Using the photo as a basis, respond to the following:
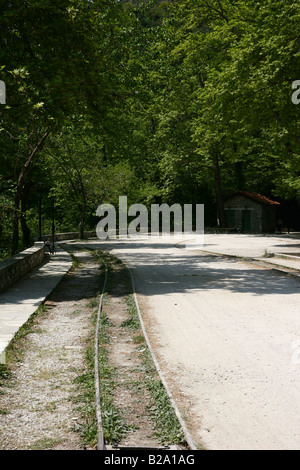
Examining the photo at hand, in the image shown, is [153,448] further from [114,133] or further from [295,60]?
[114,133]

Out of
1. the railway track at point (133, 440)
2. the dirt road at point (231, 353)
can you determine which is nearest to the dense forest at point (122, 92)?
the railway track at point (133, 440)

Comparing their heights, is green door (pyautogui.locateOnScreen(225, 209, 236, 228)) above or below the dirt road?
above

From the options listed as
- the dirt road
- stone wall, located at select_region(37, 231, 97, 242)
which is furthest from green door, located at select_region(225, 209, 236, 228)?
the dirt road

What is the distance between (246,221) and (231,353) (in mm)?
43477

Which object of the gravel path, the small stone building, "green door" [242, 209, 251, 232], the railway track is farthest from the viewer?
"green door" [242, 209, 251, 232]

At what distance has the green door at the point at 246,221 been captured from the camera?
49.9 m

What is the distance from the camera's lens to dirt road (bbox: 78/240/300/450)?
199 inches

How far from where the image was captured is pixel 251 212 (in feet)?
162

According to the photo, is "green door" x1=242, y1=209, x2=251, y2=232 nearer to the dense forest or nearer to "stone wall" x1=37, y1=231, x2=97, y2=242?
the dense forest

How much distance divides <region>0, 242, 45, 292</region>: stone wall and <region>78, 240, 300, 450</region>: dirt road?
4.03 meters

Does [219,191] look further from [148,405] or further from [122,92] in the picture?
[148,405]

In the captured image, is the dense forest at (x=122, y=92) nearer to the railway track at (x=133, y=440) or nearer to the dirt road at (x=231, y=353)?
the railway track at (x=133, y=440)

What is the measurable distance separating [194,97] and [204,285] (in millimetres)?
35261
